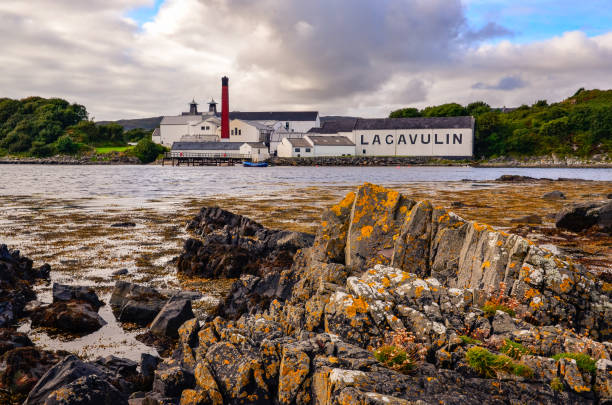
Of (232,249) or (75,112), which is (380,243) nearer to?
(232,249)

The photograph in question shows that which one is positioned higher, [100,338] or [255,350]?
[255,350]

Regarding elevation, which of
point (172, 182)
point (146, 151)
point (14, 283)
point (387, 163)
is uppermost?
point (146, 151)

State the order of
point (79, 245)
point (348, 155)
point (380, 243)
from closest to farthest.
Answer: point (380, 243)
point (79, 245)
point (348, 155)

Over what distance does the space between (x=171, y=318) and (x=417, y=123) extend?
12863 centimetres

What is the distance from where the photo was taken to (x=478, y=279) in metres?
7.01

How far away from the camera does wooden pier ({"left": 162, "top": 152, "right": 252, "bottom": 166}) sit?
12962 cm

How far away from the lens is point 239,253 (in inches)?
495

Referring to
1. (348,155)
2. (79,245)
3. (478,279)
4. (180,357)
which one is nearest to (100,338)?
(180,357)

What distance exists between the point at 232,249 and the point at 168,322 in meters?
4.86

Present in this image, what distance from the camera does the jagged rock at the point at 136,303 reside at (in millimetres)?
8750

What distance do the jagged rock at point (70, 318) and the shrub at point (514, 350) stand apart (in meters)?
7.30

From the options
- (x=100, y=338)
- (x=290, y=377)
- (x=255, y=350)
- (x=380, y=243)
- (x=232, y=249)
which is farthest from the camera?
(x=232, y=249)

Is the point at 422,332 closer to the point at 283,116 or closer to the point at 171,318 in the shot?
the point at 171,318

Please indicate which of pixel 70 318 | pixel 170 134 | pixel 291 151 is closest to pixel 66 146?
pixel 170 134
